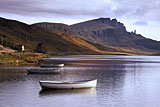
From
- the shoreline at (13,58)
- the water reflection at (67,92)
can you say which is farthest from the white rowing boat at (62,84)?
the shoreline at (13,58)

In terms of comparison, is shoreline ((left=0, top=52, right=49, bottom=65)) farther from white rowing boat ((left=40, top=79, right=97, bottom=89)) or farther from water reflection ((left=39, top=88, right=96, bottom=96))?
water reflection ((left=39, top=88, right=96, bottom=96))

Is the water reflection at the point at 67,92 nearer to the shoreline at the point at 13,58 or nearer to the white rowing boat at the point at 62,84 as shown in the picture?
the white rowing boat at the point at 62,84

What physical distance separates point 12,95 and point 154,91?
1113 inches

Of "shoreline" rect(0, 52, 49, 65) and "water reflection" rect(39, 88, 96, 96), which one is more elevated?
"shoreline" rect(0, 52, 49, 65)

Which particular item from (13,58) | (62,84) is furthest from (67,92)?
(13,58)

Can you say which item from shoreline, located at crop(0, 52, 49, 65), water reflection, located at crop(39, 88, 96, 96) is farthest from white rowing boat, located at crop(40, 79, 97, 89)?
shoreline, located at crop(0, 52, 49, 65)

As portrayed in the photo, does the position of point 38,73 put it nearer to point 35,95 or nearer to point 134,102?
point 35,95

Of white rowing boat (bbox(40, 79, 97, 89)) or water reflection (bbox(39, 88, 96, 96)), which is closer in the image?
water reflection (bbox(39, 88, 96, 96))

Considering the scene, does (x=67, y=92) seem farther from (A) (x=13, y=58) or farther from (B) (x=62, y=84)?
(A) (x=13, y=58)

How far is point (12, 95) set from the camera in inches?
1900

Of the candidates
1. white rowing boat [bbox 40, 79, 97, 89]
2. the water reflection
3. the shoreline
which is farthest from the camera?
the shoreline

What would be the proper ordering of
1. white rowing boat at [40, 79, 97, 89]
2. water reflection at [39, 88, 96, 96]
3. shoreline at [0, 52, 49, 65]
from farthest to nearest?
shoreline at [0, 52, 49, 65]
white rowing boat at [40, 79, 97, 89]
water reflection at [39, 88, 96, 96]

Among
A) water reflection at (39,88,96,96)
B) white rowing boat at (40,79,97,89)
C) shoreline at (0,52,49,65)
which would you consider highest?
shoreline at (0,52,49,65)

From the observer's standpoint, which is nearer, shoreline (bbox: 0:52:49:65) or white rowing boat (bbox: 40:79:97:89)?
white rowing boat (bbox: 40:79:97:89)
